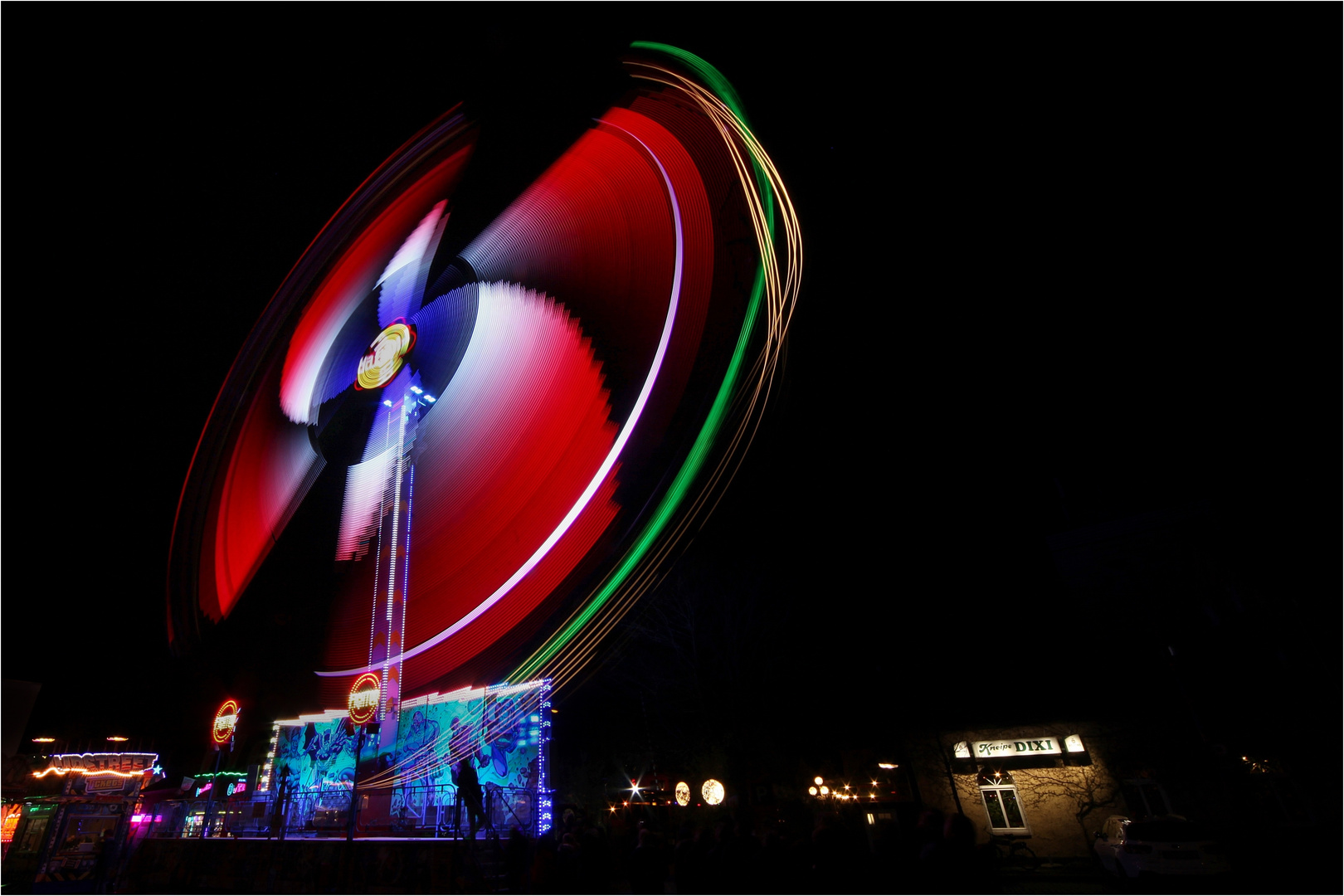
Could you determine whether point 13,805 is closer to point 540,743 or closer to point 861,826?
point 540,743

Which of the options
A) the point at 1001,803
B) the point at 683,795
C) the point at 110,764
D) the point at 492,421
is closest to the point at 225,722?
the point at 110,764

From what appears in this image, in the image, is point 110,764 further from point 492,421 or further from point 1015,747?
point 1015,747

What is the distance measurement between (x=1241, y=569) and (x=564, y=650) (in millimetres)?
9199

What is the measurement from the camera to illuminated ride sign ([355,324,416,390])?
1402cm

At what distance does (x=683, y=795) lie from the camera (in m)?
18.0

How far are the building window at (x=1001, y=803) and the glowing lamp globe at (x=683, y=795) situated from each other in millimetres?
7709

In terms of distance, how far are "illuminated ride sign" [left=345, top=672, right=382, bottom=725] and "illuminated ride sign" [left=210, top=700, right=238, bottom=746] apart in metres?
5.85

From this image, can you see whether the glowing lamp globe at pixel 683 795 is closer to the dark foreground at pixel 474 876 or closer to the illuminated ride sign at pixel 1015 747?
the dark foreground at pixel 474 876

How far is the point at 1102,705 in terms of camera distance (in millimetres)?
13695

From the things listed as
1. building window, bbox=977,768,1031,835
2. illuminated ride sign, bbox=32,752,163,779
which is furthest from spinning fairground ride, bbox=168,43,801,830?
building window, bbox=977,768,1031,835

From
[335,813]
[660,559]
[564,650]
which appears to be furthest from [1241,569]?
[335,813]

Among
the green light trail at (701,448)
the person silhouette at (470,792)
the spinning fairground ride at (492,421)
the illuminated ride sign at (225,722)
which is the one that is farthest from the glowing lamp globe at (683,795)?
the illuminated ride sign at (225,722)

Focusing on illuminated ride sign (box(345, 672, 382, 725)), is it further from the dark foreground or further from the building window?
the building window

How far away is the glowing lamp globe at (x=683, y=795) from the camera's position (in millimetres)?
17891
